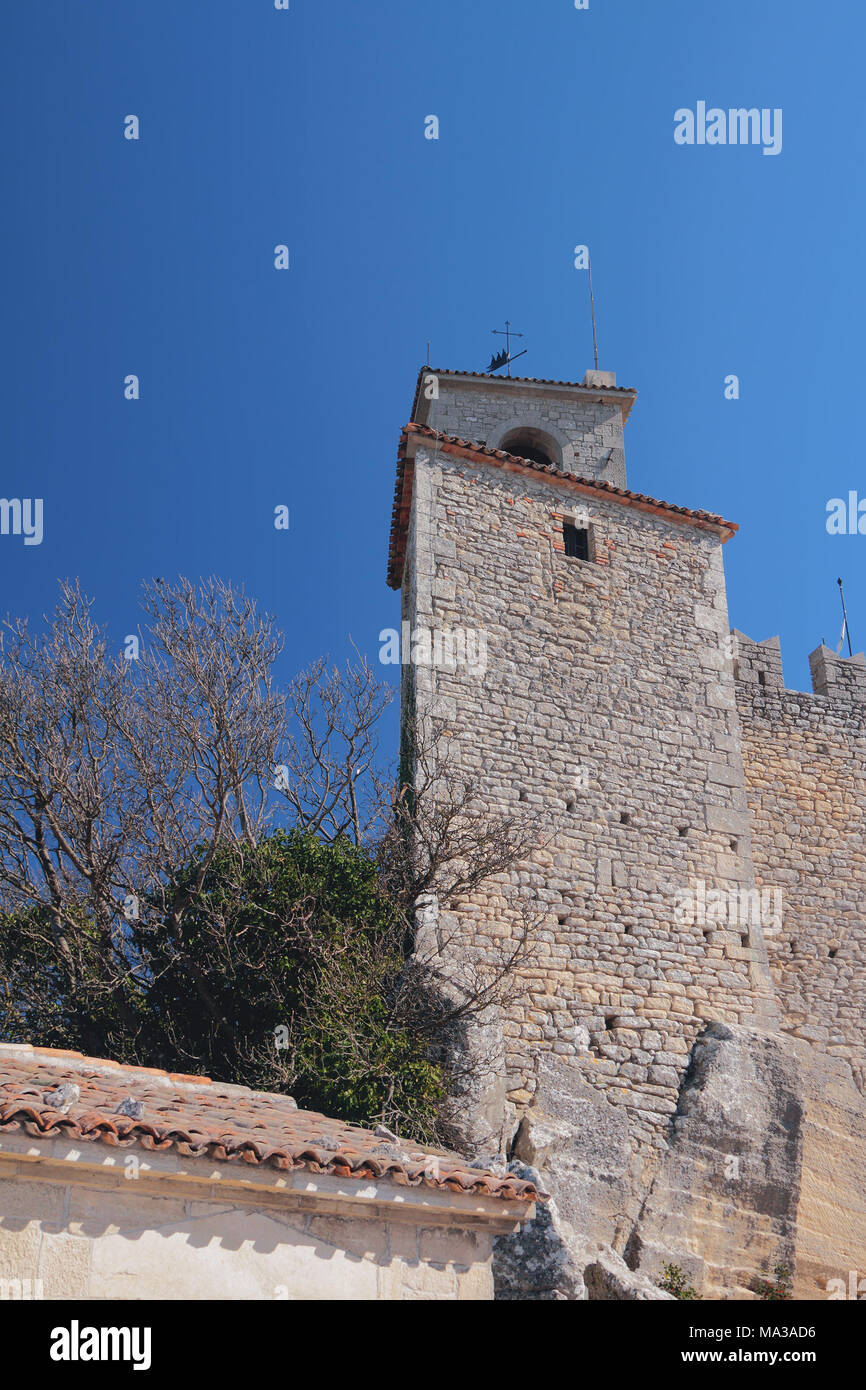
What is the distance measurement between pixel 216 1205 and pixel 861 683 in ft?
39.1

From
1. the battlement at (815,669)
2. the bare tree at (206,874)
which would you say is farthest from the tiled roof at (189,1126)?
the battlement at (815,669)

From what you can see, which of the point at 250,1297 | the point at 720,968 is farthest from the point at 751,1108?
the point at 250,1297

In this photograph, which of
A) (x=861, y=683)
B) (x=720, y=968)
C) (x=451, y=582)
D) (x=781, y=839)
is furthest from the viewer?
(x=861, y=683)

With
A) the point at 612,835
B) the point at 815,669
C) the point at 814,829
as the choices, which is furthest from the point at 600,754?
the point at 815,669

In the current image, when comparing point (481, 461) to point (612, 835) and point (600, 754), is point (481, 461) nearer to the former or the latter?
point (600, 754)

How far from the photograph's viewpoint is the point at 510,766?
Answer: 1189cm

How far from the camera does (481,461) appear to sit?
44.3ft

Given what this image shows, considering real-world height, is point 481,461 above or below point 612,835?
above

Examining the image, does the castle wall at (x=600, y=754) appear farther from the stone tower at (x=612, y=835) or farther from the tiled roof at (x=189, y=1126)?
the tiled roof at (x=189, y=1126)

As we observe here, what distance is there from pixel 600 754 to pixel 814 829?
3.19 m

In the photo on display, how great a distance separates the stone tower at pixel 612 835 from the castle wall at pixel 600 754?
24 millimetres

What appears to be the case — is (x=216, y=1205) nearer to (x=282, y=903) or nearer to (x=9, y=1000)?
(x=282, y=903)

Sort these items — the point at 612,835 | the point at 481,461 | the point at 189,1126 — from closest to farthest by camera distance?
1. the point at 189,1126
2. the point at 612,835
3. the point at 481,461

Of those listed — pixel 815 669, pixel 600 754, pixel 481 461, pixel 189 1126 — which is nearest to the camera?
pixel 189 1126
